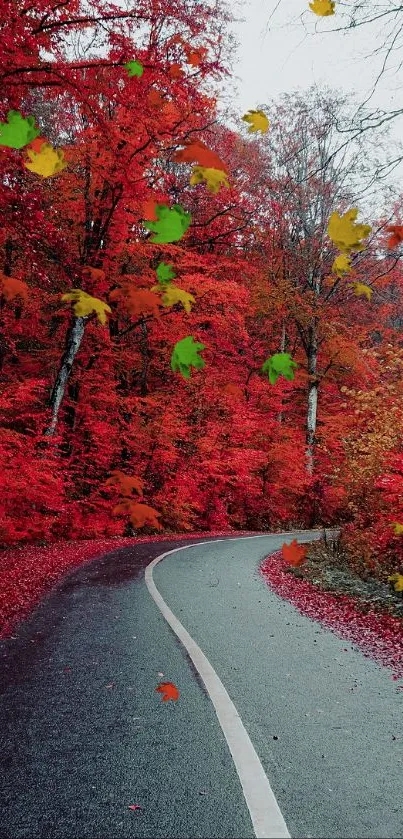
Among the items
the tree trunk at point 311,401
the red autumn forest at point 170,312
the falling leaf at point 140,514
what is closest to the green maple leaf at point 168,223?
the red autumn forest at point 170,312

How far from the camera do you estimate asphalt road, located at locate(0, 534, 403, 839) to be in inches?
89.4

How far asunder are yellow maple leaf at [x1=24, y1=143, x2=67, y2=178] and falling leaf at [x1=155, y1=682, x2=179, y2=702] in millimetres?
3357

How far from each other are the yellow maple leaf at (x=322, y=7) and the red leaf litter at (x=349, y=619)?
466 cm

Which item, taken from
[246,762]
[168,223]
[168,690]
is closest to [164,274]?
[168,223]

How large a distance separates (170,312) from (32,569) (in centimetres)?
944

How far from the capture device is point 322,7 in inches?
96.0

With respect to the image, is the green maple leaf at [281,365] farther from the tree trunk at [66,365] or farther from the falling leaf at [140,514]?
the tree trunk at [66,365]

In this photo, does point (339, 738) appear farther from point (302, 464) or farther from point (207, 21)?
point (302, 464)

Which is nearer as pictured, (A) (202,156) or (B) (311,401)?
(A) (202,156)

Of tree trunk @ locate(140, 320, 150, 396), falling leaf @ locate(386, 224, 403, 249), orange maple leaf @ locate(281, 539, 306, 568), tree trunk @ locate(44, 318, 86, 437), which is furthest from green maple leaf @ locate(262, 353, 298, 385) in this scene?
tree trunk @ locate(140, 320, 150, 396)

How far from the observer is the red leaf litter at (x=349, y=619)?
538 centimetres

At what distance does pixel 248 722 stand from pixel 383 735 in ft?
2.81

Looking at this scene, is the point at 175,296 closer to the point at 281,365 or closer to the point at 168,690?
the point at 281,365

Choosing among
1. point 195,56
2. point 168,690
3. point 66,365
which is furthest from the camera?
point 66,365
